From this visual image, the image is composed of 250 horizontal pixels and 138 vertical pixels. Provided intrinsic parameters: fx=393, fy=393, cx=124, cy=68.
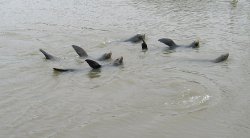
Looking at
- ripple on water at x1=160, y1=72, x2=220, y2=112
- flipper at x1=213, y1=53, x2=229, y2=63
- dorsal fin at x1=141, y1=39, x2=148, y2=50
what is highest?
dorsal fin at x1=141, y1=39, x2=148, y2=50

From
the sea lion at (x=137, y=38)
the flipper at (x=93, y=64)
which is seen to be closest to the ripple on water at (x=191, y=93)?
the flipper at (x=93, y=64)

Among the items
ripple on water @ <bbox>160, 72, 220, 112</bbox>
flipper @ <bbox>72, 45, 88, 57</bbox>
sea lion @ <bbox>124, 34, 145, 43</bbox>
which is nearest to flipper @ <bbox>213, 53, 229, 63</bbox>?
ripple on water @ <bbox>160, 72, 220, 112</bbox>

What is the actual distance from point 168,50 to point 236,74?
290 centimetres

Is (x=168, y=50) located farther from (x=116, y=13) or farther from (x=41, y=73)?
(x=116, y=13)

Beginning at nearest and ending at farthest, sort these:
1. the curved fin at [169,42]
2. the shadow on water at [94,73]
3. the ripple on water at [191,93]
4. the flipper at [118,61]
Result: the ripple on water at [191,93] < the shadow on water at [94,73] < the flipper at [118,61] < the curved fin at [169,42]

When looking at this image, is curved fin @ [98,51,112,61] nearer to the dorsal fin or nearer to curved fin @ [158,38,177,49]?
the dorsal fin

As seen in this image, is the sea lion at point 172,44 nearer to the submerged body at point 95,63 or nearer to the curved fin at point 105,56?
the curved fin at point 105,56

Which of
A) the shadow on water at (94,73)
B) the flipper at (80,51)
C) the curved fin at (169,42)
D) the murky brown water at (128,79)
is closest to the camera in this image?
the murky brown water at (128,79)

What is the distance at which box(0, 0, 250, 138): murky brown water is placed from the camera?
6.94m

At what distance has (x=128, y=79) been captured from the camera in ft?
30.8

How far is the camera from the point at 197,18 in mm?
15742

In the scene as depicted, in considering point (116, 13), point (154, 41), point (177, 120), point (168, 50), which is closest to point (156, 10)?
point (116, 13)

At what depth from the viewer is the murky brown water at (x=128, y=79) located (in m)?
6.94

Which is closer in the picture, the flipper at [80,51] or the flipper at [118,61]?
the flipper at [118,61]
